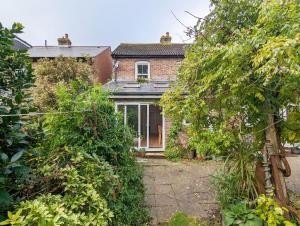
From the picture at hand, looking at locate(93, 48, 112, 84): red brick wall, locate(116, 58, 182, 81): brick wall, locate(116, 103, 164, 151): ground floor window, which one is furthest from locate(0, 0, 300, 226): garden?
locate(93, 48, 112, 84): red brick wall

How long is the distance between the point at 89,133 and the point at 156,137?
9284 millimetres

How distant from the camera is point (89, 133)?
12.6ft

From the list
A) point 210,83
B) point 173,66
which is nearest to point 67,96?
point 210,83

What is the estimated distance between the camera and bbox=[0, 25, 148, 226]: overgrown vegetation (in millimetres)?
2385

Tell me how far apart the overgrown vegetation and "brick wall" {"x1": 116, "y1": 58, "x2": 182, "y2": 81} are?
38.8 feet

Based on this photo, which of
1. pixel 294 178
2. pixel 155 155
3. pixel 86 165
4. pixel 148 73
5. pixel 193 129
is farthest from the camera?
pixel 148 73

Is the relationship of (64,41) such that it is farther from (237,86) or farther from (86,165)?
(237,86)

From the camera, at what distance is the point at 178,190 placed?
21.3 ft

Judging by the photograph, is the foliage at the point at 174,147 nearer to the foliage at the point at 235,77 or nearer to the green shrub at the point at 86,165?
the foliage at the point at 235,77

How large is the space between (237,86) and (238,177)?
1.72 meters

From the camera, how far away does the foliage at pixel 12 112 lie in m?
2.29

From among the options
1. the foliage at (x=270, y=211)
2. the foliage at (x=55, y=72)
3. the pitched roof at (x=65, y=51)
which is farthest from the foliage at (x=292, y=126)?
the pitched roof at (x=65, y=51)

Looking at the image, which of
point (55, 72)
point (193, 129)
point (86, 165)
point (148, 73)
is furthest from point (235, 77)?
point (148, 73)

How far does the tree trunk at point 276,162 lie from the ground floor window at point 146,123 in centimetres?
707
